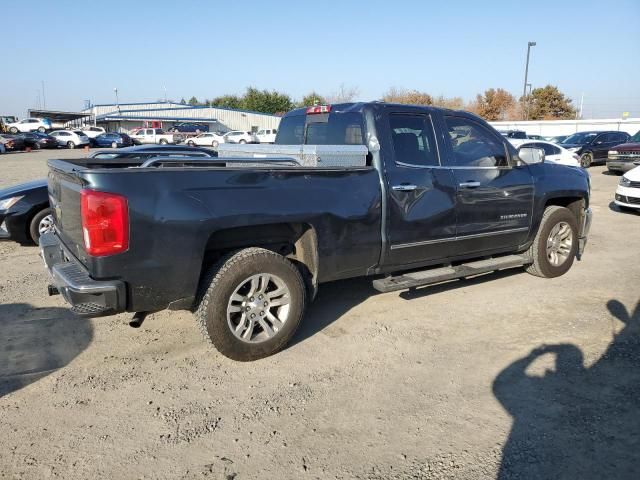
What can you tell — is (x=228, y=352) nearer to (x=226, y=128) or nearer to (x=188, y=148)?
(x=188, y=148)

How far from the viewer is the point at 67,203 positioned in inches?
146

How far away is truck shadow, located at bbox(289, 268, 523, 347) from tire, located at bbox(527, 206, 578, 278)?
1.38 feet

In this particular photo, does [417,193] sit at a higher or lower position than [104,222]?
higher

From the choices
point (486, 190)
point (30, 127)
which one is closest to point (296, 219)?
point (486, 190)

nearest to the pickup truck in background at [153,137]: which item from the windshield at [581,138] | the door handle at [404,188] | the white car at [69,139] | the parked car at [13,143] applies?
the white car at [69,139]

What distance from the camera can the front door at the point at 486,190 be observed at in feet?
16.1

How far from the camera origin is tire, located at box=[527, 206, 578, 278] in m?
5.75

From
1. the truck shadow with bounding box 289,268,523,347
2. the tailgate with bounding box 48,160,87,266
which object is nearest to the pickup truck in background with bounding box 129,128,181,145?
the truck shadow with bounding box 289,268,523,347

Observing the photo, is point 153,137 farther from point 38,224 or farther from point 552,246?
point 552,246

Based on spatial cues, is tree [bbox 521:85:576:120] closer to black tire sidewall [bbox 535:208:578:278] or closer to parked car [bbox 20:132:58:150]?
parked car [bbox 20:132:58:150]

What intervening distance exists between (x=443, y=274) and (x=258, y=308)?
6.25ft

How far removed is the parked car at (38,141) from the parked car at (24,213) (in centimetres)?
3799

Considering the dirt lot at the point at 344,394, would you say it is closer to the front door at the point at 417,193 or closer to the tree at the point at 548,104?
the front door at the point at 417,193

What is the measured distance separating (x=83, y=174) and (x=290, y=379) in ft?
6.46
